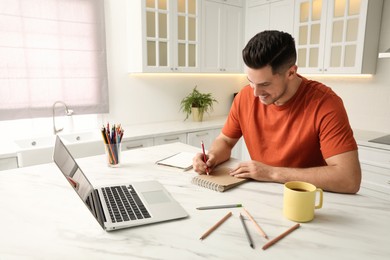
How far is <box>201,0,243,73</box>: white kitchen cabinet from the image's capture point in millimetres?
3580

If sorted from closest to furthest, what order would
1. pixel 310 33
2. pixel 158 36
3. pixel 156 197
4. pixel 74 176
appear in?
pixel 74 176 < pixel 156 197 < pixel 158 36 < pixel 310 33

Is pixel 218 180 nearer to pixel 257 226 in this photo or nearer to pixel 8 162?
pixel 257 226

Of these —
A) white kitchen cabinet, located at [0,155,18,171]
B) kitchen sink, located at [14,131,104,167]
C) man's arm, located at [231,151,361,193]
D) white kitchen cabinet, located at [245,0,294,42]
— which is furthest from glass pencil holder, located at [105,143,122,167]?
white kitchen cabinet, located at [245,0,294,42]

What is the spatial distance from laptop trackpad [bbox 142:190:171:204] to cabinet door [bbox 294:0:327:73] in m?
2.72

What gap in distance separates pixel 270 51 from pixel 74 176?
0.97 meters

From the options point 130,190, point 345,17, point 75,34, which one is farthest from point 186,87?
point 130,190

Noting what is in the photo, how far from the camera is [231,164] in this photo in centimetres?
159

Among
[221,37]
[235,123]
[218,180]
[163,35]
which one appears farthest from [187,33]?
[218,180]

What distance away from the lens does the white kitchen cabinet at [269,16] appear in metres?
3.51

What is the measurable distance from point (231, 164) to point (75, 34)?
2195mm

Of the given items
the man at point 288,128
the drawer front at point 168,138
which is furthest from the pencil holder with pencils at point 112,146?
the drawer front at point 168,138

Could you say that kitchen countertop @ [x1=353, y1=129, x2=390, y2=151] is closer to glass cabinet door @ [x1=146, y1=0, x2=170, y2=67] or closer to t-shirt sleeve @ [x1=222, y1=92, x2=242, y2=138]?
t-shirt sleeve @ [x1=222, y1=92, x2=242, y2=138]

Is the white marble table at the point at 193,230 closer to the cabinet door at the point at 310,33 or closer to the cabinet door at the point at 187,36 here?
the cabinet door at the point at 187,36

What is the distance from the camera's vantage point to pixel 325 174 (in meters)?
1.25
